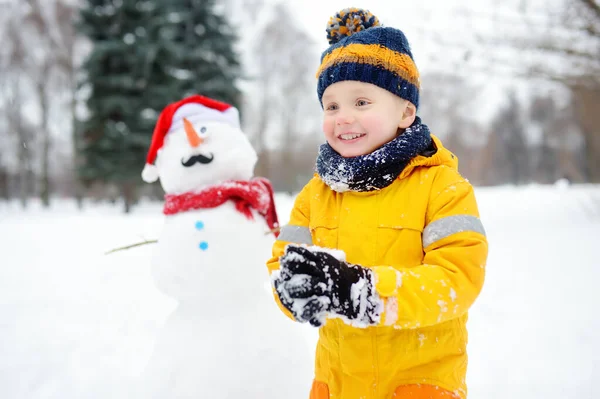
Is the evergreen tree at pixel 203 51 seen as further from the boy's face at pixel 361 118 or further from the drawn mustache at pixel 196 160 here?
the boy's face at pixel 361 118

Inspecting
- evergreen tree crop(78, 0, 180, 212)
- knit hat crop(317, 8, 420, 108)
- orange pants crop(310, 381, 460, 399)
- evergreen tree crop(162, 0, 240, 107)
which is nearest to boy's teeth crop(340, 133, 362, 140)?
knit hat crop(317, 8, 420, 108)

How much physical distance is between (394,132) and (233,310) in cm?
157

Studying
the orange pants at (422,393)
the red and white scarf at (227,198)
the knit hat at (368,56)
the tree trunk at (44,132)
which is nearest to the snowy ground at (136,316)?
the red and white scarf at (227,198)

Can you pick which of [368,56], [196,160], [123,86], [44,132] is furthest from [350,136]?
[44,132]

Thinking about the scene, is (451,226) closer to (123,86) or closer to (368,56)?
(368,56)

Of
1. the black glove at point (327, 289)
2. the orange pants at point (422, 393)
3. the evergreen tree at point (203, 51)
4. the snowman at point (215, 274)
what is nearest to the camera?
the black glove at point (327, 289)

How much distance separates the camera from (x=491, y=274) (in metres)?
4.76

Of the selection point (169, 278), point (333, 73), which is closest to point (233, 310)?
point (169, 278)

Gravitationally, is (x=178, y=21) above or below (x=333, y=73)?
above

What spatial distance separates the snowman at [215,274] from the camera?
2.16 meters

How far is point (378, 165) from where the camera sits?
1.21m

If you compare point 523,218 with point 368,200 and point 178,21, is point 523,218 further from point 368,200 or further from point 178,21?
point 178,21

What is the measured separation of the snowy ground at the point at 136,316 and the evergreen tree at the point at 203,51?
795 centimetres

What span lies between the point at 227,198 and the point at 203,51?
12129 mm
